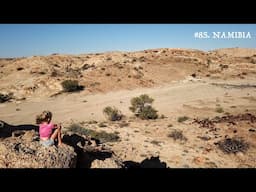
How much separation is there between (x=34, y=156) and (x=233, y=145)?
8.16m

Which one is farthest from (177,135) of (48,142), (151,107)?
(48,142)

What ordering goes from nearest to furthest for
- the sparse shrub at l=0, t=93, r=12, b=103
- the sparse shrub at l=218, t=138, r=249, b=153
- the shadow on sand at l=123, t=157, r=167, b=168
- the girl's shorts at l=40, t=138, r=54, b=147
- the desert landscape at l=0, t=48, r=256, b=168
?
the girl's shorts at l=40, t=138, r=54, b=147 < the shadow on sand at l=123, t=157, r=167, b=168 < the desert landscape at l=0, t=48, r=256, b=168 < the sparse shrub at l=218, t=138, r=249, b=153 < the sparse shrub at l=0, t=93, r=12, b=103

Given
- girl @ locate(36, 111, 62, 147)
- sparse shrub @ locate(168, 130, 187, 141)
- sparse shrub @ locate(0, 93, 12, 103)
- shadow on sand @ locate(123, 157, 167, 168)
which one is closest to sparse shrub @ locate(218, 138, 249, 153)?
sparse shrub @ locate(168, 130, 187, 141)

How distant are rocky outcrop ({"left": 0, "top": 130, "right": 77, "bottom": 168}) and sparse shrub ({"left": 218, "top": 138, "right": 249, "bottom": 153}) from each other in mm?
7123

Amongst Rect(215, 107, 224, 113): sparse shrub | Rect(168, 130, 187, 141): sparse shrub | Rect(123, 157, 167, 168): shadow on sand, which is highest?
Rect(215, 107, 224, 113): sparse shrub

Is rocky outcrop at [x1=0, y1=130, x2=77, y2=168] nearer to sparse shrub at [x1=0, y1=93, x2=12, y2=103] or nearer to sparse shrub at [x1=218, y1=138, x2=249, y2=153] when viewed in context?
sparse shrub at [x1=218, y1=138, x2=249, y2=153]

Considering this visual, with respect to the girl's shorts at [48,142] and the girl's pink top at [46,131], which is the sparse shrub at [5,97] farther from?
the girl's shorts at [48,142]

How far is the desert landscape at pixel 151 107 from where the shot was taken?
10711mm

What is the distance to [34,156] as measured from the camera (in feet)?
17.8

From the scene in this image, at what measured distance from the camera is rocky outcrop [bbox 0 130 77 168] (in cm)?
534
